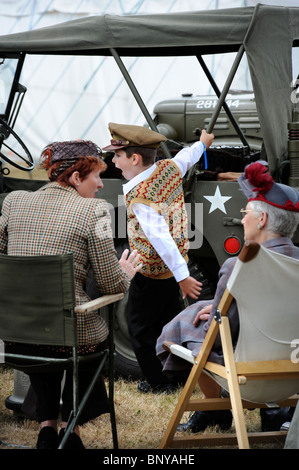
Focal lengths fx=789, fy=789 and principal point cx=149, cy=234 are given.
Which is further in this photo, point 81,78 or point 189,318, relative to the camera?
point 81,78

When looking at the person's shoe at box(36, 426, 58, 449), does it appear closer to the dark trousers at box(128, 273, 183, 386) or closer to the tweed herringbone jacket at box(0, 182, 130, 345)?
the tweed herringbone jacket at box(0, 182, 130, 345)

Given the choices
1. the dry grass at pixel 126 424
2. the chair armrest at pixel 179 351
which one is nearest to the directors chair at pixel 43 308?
the chair armrest at pixel 179 351

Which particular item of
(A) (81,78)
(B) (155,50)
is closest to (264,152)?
(B) (155,50)

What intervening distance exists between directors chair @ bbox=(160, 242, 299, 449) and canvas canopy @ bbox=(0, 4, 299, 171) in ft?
4.85

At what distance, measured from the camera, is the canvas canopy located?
4.44 metres

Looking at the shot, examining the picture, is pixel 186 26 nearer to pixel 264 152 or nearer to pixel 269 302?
pixel 264 152

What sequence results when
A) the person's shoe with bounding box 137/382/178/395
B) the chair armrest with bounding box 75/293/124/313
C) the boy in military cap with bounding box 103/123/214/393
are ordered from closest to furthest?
the chair armrest with bounding box 75/293/124/313
the boy in military cap with bounding box 103/123/214/393
the person's shoe with bounding box 137/382/178/395

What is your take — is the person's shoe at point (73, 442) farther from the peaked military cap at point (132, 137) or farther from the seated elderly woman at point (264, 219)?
the peaked military cap at point (132, 137)

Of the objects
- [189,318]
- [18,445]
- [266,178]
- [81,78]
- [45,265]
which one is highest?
[81,78]

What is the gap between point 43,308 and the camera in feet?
10.4

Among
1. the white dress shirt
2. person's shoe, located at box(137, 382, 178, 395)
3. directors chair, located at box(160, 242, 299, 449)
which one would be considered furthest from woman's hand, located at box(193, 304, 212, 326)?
person's shoe, located at box(137, 382, 178, 395)

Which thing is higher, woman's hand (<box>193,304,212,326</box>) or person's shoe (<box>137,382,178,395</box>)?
woman's hand (<box>193,304,212,326</box>)
